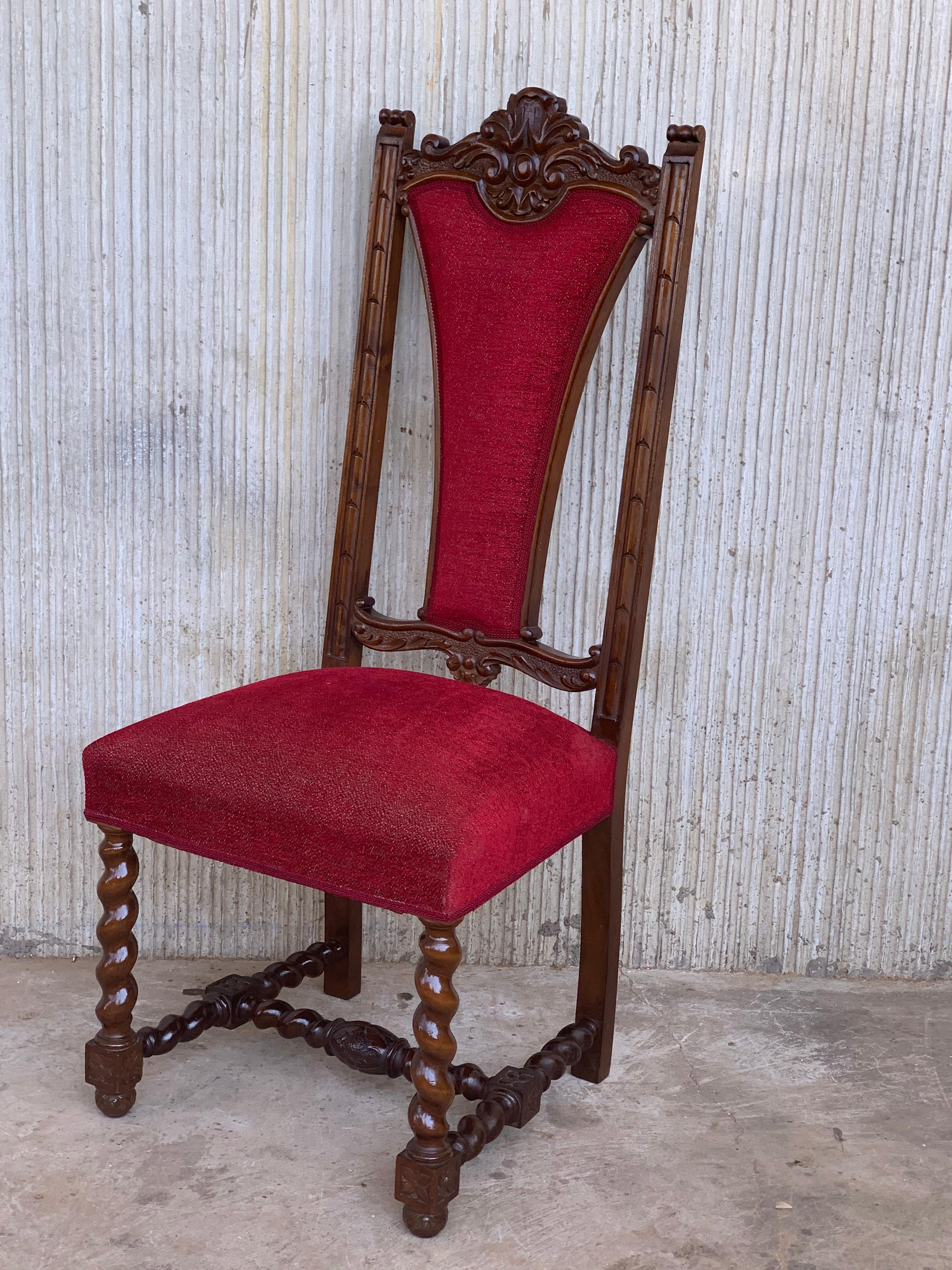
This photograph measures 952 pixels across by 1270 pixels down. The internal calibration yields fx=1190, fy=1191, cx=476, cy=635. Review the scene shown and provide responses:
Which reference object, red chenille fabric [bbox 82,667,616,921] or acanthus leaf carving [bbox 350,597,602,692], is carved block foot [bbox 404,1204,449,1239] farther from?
acanthus leaf carving [bbox 350,597,602,692]

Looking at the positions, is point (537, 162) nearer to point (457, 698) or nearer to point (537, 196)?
point (537, 196)

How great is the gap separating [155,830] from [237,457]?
0.76 metres

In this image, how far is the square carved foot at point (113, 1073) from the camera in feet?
5.51

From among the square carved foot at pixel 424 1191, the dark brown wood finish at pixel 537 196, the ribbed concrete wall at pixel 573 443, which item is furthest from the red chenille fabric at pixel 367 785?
the ribbed concrete wall at pixel 573 443

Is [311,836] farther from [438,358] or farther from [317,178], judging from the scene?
[317,178]

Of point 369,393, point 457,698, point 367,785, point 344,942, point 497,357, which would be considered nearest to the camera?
point 367,785

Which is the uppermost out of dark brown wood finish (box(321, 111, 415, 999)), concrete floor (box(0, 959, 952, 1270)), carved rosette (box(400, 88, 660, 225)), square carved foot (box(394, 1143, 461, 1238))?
carved rosette (box(400, 88, 660, 225))

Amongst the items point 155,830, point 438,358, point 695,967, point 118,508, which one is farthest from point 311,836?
point 695,967

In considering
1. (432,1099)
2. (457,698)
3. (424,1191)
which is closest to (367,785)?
(457,698)

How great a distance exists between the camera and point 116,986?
1.67m

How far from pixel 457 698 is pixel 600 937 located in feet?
1.53

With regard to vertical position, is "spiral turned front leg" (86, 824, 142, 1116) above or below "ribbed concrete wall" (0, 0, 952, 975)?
below

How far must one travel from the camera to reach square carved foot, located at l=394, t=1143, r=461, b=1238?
4.82 ft

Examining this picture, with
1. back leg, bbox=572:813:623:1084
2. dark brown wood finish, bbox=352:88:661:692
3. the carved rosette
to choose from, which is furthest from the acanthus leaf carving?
the carved rosette
